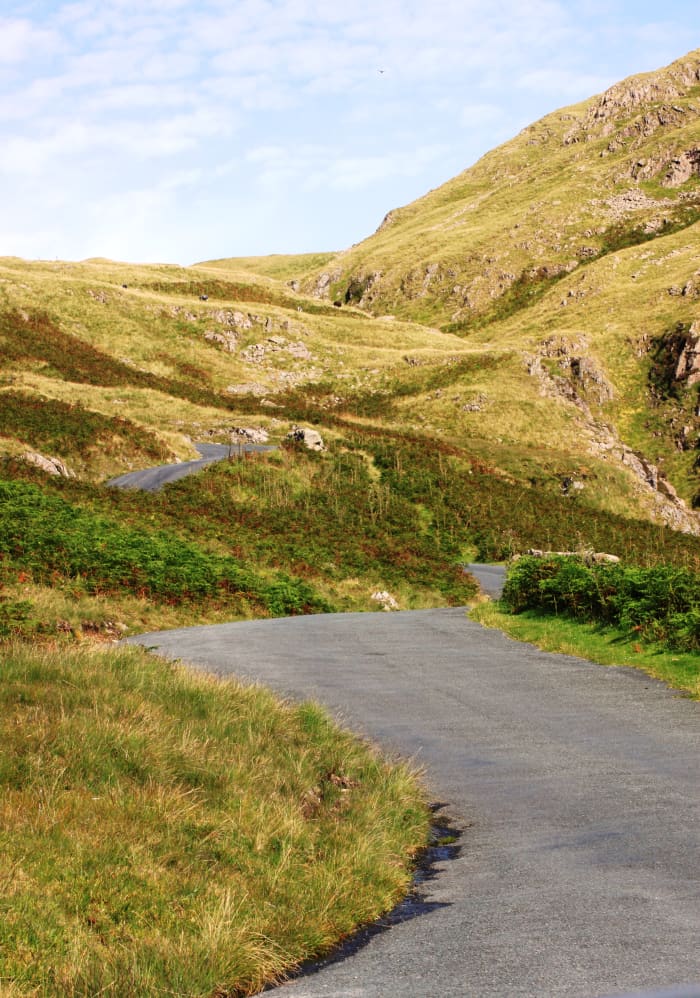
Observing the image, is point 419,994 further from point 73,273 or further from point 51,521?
point 73,273

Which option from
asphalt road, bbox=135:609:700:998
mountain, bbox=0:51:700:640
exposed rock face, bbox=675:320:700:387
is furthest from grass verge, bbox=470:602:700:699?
exposed rock face, bbox=675:320:700:387

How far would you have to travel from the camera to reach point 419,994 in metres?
4.57

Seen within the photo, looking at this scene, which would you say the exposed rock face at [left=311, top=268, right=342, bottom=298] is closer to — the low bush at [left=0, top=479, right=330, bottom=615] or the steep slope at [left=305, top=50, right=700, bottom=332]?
the steep slope at [left=305, top=50, right=700, bottom=332]

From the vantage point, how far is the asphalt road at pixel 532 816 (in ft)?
15.8

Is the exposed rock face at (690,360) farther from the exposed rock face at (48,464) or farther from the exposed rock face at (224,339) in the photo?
the exposed rock face at (48,464)

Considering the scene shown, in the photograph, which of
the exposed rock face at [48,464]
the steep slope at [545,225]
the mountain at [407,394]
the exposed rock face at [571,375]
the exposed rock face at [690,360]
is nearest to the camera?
the exposed rock face at [48,464]

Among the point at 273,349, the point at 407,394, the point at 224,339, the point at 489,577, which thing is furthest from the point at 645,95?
the point at 489,577

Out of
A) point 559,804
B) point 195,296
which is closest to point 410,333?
point 195,296

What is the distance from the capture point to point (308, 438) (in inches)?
2078

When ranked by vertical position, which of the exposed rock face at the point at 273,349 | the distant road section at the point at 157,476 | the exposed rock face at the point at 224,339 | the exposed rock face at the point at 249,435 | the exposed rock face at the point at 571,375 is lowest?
the distant road section at the point at 157,476

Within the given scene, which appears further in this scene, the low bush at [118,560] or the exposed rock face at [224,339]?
the exposed rock face at [224,339]

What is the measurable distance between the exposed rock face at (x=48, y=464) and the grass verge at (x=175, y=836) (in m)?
29.6

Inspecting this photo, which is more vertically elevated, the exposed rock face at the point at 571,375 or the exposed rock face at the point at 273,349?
the exposed rock face at the point at 273,349

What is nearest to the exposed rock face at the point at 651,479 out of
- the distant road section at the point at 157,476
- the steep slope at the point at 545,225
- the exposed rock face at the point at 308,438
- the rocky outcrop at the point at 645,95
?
the exposed rock face at the point at 308,438
